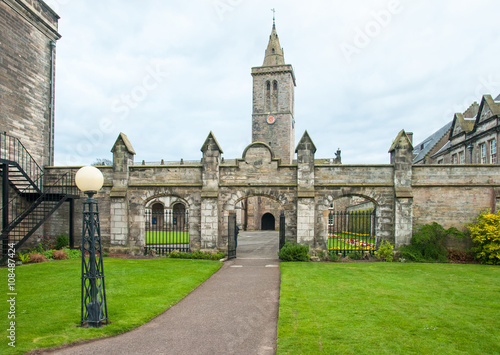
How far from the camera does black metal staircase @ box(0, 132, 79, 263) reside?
14.9 metres

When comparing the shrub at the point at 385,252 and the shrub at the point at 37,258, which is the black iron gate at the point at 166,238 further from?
the shrub at the point at 385,252

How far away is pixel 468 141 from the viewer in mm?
27438

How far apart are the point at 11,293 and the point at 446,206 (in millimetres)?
17118

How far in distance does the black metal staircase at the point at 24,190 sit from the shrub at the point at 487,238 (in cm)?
1850

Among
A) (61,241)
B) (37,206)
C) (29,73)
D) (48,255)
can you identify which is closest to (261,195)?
(48,255)

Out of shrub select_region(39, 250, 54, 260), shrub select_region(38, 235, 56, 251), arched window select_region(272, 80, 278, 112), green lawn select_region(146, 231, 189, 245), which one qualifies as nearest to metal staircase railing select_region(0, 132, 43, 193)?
shrub select_region(38, 235, 56, 251)

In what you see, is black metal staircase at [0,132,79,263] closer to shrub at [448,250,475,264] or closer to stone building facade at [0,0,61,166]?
stone building facade at [0,0,61,166]

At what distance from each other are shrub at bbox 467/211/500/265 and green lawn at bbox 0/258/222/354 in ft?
37.6

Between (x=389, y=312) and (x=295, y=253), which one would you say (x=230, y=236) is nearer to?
(x=295, y=253)

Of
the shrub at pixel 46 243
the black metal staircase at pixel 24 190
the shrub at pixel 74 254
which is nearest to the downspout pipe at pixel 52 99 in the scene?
the black metal staircase at pixel 24 190

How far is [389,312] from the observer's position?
782 cm

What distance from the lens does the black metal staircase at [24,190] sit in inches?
586

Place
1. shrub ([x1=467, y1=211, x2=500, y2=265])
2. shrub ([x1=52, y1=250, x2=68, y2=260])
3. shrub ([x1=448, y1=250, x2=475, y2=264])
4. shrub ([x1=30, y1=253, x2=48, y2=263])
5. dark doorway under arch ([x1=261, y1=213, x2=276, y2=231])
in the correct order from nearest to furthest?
shrub ([x1=30, y1=253, x2=48, y2=263])
shrub ([x1=467, y1=211, x2=500, y2=265])
shrub ([x1=52, y1=250, x2=68, y2=260])
shrub ([x1=448, y1=250, x2=475, y2=264])
dark doorway under arch ([x1=261, y1=213, x2=276, y2=231])

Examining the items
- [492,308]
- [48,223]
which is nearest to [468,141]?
[492,308]
